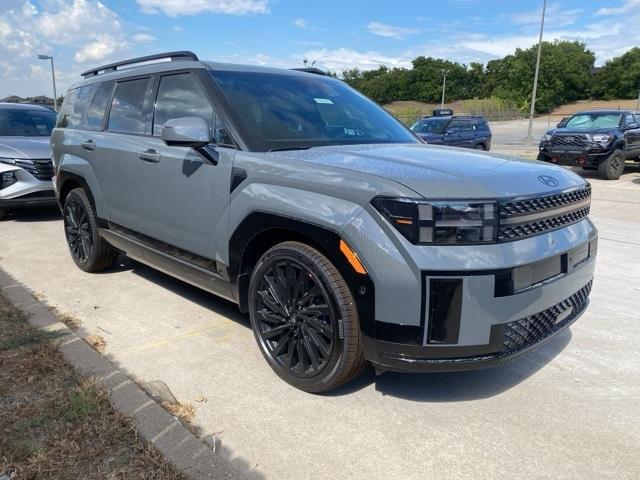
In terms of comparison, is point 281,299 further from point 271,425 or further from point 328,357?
point 271,425

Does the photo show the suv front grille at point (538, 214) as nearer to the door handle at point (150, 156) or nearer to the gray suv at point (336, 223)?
the gray suv at point (336, 223)

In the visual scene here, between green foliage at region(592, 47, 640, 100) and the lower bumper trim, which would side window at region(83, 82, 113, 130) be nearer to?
the lower bumper trim

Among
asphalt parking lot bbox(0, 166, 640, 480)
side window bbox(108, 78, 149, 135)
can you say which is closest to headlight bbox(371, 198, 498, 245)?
asphalt parking lot bbox(0, 166, 640, 480)

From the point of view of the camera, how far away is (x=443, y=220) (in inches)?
93.7

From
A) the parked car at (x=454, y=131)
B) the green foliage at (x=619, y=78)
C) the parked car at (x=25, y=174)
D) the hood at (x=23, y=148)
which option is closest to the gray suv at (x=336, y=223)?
the parked car at (x=25, y=174)

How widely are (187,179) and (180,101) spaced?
63 cm

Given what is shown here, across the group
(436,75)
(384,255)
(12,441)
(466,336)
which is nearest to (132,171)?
(12,441)

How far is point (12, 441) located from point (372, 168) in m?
Answer: 2.18

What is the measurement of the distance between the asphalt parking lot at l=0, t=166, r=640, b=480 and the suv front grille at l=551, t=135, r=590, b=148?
10600 mm

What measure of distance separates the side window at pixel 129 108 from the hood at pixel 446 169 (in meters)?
1.64

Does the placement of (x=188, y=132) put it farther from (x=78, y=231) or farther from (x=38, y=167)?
(x=38, y=167)

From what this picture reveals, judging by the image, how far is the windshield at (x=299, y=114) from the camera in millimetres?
3359

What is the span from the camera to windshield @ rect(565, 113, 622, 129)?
14.7 metres

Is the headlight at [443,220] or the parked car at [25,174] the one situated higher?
the headlight at [443,220]
